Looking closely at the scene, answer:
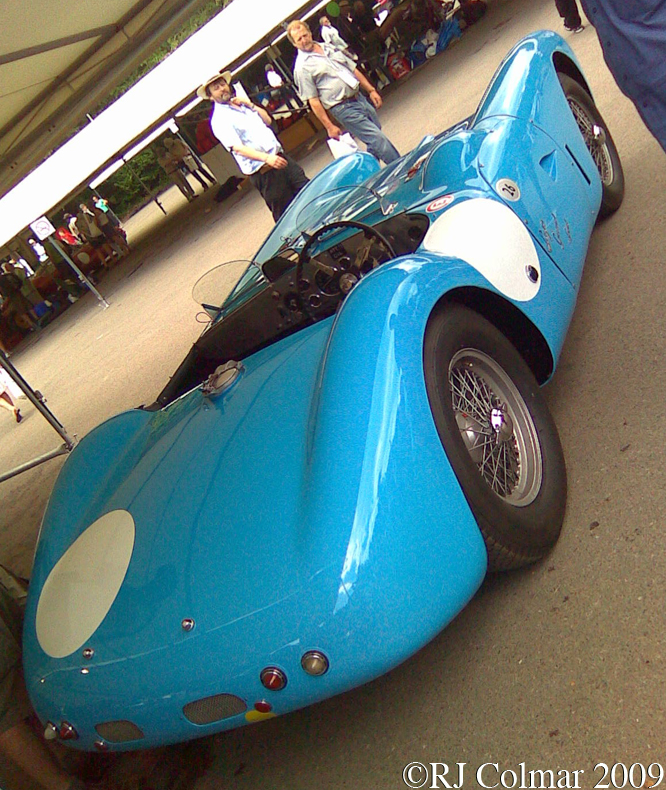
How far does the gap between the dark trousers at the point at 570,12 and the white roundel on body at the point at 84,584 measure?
22.9ft

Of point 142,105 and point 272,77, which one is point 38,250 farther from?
point 142,105

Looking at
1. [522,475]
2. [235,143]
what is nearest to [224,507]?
[522,475]

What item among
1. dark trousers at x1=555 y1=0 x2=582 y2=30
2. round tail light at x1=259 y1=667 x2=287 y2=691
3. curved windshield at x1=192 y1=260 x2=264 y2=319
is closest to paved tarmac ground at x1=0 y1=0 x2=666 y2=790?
round tail light at x1=259 y1=667 x2=287 y2=691

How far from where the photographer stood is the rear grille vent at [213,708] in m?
1.80

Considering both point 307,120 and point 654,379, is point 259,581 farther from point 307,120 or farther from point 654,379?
point 307,120

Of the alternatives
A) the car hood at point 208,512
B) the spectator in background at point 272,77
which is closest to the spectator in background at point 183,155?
the spectator in background at point 272,77

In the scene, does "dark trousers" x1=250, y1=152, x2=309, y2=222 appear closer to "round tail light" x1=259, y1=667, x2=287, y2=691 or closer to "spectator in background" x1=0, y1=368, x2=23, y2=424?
"spectator in background" x1=0, y1=368, x2=23, y2=424

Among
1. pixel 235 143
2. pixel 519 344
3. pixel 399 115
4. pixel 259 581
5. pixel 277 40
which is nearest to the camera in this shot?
pixel 259 581

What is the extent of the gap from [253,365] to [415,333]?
2.64ft

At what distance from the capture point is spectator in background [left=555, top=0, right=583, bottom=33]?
7129 mm

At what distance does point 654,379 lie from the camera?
257cm

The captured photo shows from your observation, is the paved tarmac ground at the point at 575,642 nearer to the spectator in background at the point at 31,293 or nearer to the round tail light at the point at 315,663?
the round tail light at the point at 315,663

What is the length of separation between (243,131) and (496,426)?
4.42 m

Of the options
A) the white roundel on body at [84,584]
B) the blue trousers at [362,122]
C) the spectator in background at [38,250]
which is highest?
the spectator in background at [38,250]
